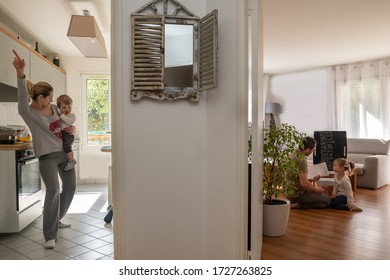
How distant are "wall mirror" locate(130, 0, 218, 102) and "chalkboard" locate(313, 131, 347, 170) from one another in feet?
13.4

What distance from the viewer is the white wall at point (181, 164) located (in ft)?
5.27

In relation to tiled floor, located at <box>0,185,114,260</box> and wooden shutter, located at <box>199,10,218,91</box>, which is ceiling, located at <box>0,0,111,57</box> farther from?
tiled floor, located at <box>0,185,114,260</box>

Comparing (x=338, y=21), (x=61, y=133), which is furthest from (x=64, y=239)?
(x=338, y=21)

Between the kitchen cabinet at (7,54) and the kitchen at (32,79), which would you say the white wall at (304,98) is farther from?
the kitchen cabinet at (7,54)

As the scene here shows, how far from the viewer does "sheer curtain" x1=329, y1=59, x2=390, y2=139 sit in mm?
5410

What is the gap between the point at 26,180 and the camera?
2854 millimetres

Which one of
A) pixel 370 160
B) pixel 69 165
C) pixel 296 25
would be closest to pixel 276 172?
pixel 69 165

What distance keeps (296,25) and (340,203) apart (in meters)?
2.14

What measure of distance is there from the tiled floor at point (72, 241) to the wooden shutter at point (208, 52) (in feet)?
4.65

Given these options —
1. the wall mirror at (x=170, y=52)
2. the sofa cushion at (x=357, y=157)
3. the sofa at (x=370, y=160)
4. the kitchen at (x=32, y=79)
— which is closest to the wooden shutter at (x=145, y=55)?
the wall mirror at (x=170, y=52)

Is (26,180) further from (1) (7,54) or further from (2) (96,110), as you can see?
(2) (96,110)

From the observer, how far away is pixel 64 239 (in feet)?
8.33

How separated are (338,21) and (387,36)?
108 centimetres

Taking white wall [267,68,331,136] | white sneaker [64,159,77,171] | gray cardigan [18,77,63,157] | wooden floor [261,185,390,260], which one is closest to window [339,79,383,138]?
white wall [267,68,331,136]
